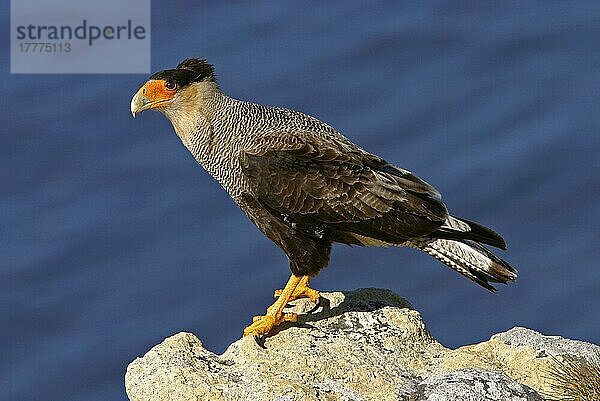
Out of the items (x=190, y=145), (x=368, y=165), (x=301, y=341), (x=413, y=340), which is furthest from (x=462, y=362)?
(x=190, y=145)

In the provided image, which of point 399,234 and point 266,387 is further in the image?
point 399,234

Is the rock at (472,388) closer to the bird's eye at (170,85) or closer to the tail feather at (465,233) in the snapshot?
the tail feather at (465,233)

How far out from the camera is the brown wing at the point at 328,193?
847cm

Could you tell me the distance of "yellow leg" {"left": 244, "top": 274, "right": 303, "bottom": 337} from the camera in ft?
26.3

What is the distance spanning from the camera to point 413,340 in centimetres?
807

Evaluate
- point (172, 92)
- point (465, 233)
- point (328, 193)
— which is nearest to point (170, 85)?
point (172, 92)

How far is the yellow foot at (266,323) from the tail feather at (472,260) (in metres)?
1.19

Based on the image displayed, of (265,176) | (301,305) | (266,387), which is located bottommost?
(266,387)

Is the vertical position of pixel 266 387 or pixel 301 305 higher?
pixel 301 305

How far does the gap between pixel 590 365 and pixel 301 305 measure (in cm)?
232

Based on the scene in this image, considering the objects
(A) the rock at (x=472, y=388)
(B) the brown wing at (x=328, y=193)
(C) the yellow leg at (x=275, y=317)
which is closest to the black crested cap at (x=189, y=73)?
(B) the brown wing at (x=328, y=193)

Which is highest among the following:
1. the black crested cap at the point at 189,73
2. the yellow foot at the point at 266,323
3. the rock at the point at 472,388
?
the black crested cap at the point at 189,73

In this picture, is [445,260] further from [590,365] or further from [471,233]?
[590,365]

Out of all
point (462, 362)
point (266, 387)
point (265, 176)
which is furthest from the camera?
point (265, 176)
